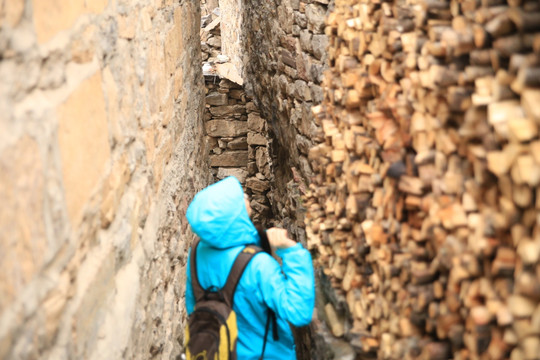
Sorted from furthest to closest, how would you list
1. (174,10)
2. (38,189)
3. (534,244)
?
(174,10), (38,189), (534,244)

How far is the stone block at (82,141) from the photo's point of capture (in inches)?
58.6

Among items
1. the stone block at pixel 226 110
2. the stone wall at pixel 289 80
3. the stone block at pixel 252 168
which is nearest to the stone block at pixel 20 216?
the stone wall at pixel 289 80

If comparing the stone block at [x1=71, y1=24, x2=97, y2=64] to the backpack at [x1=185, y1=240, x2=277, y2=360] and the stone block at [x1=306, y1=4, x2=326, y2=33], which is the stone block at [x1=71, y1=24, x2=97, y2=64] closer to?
the backpack at [x1=185, y1=240, x2=277, y2=360]

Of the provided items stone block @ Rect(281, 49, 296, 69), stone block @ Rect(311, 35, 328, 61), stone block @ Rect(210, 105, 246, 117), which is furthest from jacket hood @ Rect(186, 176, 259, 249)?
stone block @ Rect(210, 105, 246, 117)

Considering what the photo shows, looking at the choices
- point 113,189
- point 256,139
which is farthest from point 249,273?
point 256,139

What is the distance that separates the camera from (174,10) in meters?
3.81

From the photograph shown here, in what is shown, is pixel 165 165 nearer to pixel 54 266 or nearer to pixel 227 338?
pixel 227 338

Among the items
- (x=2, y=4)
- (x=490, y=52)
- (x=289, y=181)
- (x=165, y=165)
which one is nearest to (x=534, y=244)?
(x=490, y=52)

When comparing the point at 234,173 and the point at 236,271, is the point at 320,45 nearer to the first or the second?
the point at 236,271

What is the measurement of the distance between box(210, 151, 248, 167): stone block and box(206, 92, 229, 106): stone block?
73 centimetres

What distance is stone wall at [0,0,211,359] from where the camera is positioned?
1.19m

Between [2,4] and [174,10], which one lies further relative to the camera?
[174,10]

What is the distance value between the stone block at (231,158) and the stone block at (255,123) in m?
0.39

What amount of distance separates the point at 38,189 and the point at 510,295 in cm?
109
